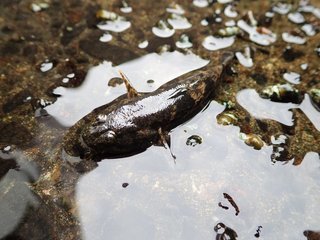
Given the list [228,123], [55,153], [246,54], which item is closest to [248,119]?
[228,123]

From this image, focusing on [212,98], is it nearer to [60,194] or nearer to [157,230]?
[157,230]

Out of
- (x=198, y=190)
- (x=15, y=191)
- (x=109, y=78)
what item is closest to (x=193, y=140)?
(x=198, y=190)

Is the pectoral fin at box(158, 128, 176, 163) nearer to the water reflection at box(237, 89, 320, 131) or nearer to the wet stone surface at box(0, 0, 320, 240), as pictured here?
the wet stone surface at box(0, 0, 320, 240)

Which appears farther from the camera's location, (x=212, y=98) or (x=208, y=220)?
(x=212, y=98)

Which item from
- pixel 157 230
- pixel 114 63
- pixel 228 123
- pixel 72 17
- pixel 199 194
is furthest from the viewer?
pixel 72 17

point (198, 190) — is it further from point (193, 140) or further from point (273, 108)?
point (273, 108)

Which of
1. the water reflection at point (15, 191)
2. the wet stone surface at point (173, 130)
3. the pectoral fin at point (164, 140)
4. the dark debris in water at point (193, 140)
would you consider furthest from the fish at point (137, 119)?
the water reflection at point (15, 191)
